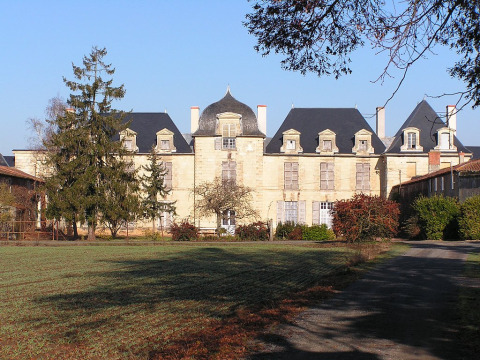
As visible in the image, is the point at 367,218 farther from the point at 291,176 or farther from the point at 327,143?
the point at 327,143

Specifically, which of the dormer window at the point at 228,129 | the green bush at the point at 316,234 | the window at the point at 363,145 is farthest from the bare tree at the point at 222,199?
the window at the point at 363,145

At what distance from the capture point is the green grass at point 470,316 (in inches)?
314

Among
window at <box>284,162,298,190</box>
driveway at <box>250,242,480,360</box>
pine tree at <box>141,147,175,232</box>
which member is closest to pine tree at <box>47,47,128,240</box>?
pine tree at <box>141,147,175,232</box>

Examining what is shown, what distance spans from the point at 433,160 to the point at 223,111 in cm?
1623

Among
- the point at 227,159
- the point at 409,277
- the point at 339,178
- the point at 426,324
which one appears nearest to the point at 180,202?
the point at 227,159

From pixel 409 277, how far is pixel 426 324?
6882 millimetres

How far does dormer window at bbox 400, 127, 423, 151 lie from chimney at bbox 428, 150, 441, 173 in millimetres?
1418

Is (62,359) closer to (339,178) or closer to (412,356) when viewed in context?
(412,356)

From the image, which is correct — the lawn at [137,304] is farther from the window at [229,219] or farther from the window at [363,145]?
the window at [363,145]

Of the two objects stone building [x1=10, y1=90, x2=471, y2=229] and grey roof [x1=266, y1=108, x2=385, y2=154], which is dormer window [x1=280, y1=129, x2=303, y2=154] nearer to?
stone building [x1=10, y1=90, x2=471, y2=229]

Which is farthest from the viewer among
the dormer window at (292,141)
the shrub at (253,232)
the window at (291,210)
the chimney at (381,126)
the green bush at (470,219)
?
the chimney at (381,126)

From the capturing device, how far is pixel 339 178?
4962cm

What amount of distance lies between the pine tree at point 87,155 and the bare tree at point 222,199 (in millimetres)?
6545

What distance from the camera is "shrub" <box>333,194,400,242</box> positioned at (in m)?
28.9
